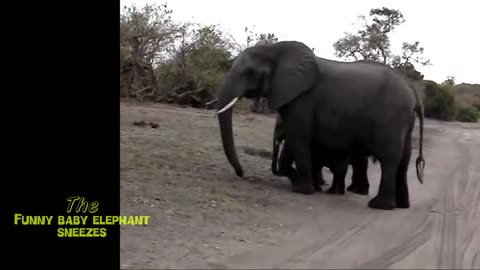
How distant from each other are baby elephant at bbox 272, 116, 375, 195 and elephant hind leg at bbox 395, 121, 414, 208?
2.36 feet

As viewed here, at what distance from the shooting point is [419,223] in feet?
29.6

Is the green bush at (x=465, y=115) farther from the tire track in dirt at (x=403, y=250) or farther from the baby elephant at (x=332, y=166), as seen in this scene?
the tire track in dirt at (x=403, y=250)

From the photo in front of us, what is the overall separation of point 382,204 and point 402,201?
52cm

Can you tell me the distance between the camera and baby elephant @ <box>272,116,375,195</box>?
1095 centimetres

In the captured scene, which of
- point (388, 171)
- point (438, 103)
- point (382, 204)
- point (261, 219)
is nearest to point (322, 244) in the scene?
point (261, 219)

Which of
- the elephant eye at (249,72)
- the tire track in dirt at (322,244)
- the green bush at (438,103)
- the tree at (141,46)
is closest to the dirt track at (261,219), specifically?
the tire track in dirt at (322,244)

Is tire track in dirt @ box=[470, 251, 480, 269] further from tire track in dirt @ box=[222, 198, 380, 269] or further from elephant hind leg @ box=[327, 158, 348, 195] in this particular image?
elephant hind leg @ box=[327, 158, 348, 195]

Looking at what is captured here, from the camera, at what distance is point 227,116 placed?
1010 centimetres

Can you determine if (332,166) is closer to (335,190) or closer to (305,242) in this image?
(335,190)

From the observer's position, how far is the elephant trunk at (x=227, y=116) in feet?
33.2

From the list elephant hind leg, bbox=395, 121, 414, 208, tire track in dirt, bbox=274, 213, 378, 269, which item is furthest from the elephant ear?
tire track in dirt, bbox=274, 213, 378, 269

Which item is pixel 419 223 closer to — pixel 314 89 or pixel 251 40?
pixel 314 89

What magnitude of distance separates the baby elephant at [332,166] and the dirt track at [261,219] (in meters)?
0.25
